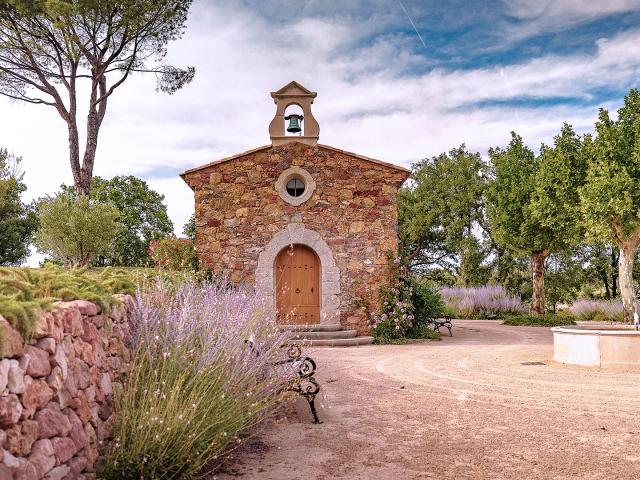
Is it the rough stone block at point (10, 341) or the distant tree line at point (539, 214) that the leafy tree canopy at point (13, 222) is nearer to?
the distant tree line at point (539, 214)

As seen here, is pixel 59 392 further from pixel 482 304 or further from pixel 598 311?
pixel 598 311

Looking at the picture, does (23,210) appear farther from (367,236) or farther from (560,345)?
(560,345)

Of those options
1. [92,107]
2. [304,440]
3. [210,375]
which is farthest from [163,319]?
[92,107]

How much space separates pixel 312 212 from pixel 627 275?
7738 millimetres

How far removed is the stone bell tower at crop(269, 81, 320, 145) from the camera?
41.2 feet

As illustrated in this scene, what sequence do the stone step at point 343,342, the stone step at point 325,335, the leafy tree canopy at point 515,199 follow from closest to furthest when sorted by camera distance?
the stone step at point 343,342 < the stone step at point 325,335 < the leafy tree canopy at point 515,199

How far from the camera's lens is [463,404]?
6.09 metres

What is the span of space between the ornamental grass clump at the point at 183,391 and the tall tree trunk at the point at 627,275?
1098 cm

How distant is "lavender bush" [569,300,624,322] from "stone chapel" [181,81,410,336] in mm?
9594

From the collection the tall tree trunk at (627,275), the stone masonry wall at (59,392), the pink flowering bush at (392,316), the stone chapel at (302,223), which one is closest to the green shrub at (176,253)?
the stone chapel at (302,223)

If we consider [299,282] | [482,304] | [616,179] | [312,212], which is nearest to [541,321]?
[482,304]

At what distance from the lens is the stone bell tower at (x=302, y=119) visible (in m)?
12.6

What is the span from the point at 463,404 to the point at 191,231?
20142 millimetres

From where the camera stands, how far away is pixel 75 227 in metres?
14.6
